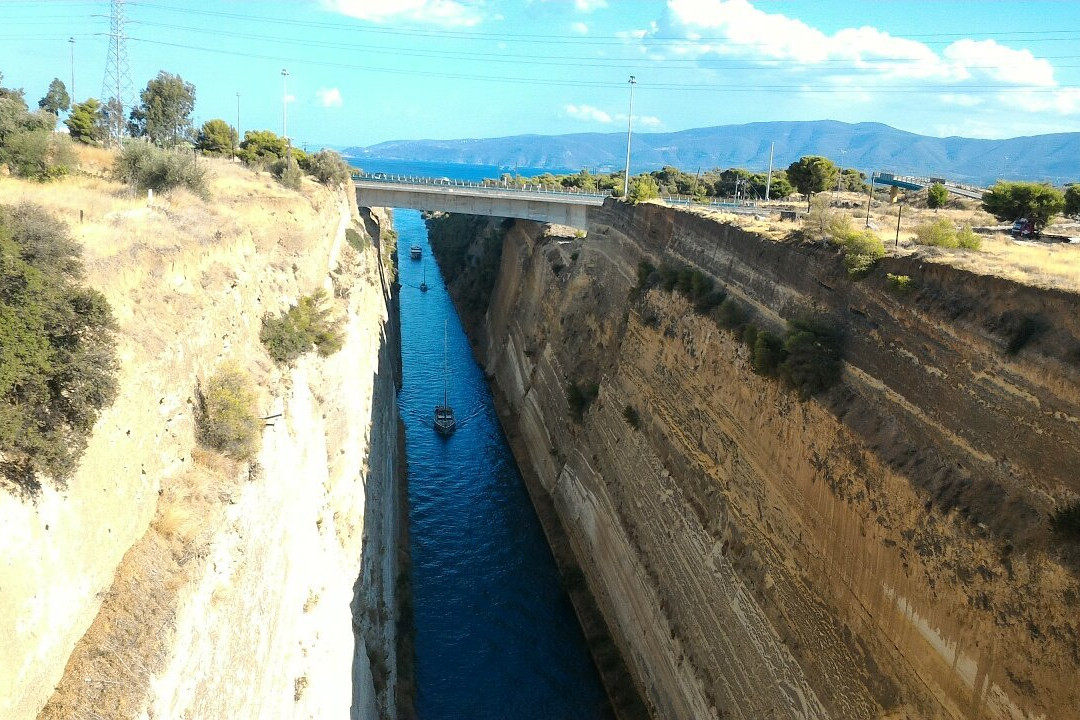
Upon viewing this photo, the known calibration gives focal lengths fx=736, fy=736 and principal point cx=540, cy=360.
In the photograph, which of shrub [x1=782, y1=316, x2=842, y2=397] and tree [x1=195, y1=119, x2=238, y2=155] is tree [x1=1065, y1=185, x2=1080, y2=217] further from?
tree [x1=195, y1=119, x2=238, y2=155]

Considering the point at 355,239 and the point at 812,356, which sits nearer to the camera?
the point at 812,356

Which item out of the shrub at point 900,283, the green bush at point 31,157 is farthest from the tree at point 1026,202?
the green bush at point 31,157

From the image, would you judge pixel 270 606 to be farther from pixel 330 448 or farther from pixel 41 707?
pixel 330 448

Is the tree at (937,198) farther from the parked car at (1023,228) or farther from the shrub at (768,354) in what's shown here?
the shrub at (768,354)

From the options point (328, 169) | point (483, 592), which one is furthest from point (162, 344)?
point (328, 169)

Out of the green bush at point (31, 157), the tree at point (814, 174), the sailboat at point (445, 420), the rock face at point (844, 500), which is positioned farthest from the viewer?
the sailboat at point (445, 420)

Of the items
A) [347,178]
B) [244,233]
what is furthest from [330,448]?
[347,178]

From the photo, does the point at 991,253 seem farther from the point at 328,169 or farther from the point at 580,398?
the point at 328,169
